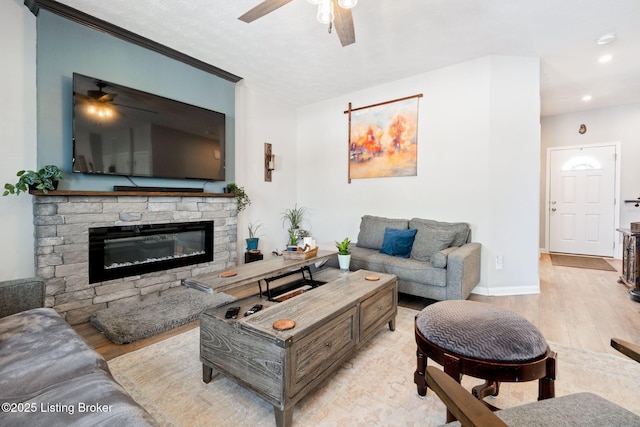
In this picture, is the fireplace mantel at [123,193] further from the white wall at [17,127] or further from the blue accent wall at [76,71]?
the white wall at [17,127]

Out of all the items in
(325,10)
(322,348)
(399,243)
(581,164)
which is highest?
(325,10)

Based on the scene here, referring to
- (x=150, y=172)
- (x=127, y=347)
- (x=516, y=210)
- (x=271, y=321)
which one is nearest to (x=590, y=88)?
(x=516, y=210)

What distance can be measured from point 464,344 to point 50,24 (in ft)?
13.2

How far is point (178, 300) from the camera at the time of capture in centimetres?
293

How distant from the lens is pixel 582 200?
17.3ft

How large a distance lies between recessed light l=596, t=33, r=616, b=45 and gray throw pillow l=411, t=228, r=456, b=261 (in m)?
2.43

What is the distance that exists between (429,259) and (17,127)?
4.08 metres

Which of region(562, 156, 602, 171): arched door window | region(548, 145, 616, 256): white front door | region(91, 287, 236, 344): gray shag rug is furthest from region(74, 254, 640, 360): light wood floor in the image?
region(562, 156, 602, 171): arched door window

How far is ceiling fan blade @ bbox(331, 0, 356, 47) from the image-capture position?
6.22ft

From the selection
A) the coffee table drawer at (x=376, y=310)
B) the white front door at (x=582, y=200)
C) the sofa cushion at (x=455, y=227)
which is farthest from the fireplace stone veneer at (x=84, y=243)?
the white front door at (x=582, y=200)

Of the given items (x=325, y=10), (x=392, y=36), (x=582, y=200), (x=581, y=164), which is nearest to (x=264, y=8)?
(x=325, y=10)

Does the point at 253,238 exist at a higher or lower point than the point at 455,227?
lower

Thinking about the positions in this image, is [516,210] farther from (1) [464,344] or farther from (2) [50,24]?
(2) [50,24]

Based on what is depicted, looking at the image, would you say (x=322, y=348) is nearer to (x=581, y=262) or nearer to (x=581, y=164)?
(x=581, y=262)
